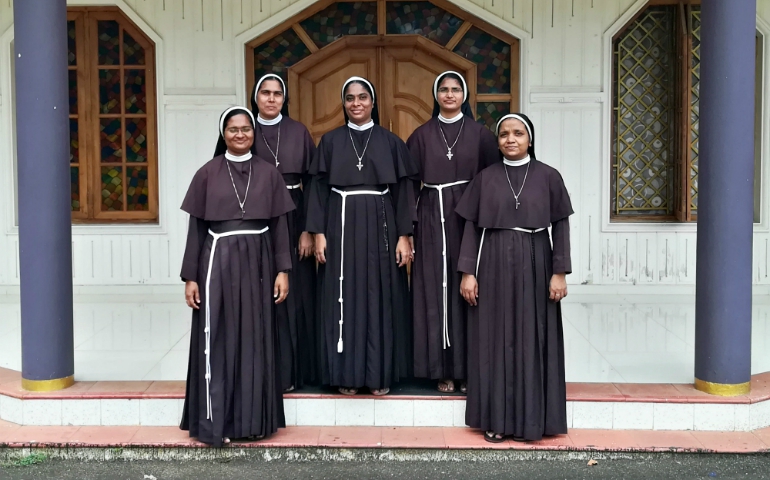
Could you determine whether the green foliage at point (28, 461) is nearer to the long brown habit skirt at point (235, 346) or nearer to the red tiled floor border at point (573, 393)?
the red tiled floor border at point (573, 393)

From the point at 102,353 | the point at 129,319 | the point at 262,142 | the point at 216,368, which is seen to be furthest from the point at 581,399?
the point at 129,319

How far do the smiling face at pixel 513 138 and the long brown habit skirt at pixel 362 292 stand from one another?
0.76 m

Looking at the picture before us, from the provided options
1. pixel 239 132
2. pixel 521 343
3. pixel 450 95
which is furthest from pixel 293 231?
pixel 521 343

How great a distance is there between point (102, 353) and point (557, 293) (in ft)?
10.4

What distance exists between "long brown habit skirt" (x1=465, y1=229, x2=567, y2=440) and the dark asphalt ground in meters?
0.22

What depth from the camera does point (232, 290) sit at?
420cm

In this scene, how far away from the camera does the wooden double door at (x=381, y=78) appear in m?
7.44

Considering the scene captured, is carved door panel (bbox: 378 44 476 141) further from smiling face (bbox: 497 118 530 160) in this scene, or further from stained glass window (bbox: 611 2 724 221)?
smiling face (bbox: 497 118 530 160)

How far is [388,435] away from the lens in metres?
4.41

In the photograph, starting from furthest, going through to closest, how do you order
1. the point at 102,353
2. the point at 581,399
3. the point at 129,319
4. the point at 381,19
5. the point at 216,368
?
the point at 381,19 → the point at 129,319 → the point at 102,353 → the point at 581,399 → the point at 216,368

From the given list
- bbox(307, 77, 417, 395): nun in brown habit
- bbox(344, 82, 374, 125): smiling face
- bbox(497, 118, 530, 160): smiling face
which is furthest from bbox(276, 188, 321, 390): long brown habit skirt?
bbox(497, 118, 530, 160): smiling face

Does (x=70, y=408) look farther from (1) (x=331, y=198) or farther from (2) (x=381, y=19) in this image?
(2) (x=381, y=19)

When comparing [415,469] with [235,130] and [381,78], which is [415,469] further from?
[381,78]

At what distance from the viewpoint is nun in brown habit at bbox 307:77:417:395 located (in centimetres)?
459
